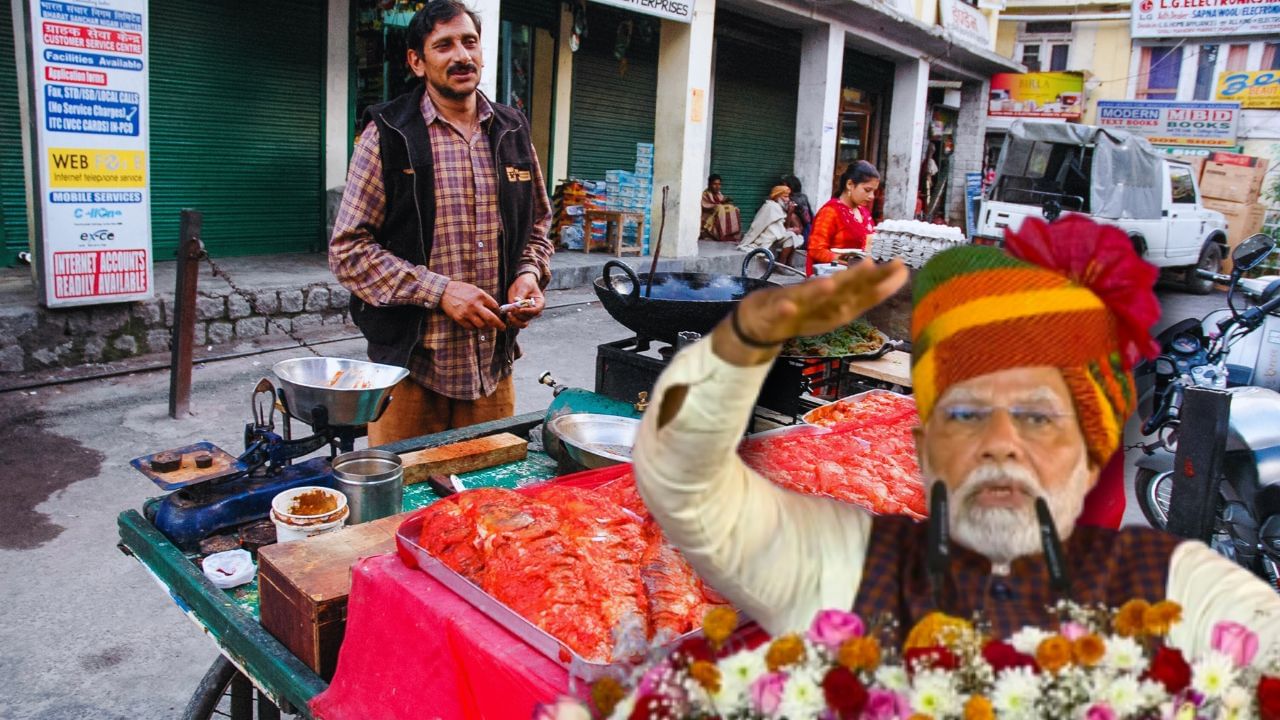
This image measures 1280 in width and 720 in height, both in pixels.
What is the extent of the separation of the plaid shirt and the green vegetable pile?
1.10 m

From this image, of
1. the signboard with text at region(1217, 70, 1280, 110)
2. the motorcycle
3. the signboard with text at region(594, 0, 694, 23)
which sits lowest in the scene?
the motorcycle

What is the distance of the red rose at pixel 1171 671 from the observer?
3.55ft

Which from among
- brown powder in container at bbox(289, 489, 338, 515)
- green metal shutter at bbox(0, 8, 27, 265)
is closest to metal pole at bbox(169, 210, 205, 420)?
green metal shutter at bbox(0, 8, 27, 265)

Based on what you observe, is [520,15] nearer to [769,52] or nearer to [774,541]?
[769,52]

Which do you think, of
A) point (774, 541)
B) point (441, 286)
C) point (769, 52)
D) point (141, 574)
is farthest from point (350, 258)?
point (769, 52)

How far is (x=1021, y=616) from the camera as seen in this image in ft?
4.42

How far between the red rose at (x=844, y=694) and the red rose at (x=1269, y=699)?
448 millimetres

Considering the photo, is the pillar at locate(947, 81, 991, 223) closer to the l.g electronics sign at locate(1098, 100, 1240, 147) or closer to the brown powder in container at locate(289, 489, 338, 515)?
the l.g electronics sign at locate(1098, 100, 1240, 147)

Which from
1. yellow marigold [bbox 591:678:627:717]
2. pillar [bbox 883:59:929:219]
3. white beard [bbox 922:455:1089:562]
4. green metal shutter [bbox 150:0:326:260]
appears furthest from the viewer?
pillar [bbox 883:59:929:219]

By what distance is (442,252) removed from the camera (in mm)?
3471

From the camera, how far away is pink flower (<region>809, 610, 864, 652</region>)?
1183 millimetres

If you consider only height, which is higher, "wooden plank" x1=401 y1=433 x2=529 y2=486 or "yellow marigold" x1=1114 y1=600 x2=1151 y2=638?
"yellow marigold" x1=1114 y1=600 x2=1151 y2=638

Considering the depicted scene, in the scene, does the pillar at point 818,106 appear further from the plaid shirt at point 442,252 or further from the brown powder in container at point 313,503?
the brown powder in container at point 313,503

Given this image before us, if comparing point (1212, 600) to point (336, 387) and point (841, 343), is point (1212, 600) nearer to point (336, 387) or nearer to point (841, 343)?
point (336, 387)
